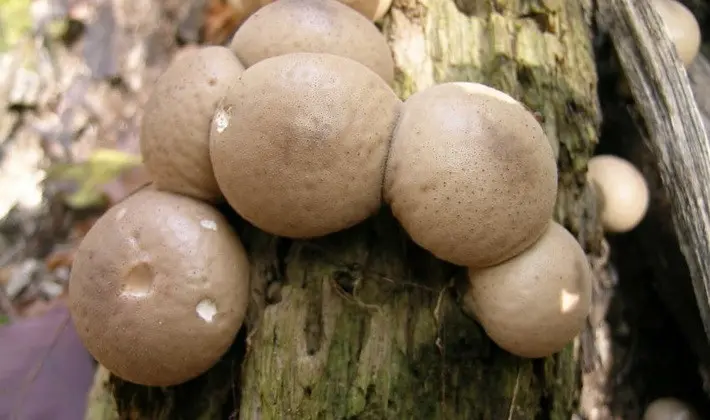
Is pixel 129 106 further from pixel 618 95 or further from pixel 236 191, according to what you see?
pixel 618 95

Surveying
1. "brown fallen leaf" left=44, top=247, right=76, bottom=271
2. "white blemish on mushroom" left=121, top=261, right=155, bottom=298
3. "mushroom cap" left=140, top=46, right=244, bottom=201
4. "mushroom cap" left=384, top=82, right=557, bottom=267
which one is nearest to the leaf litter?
"brown fallen leaf" left=44, top=247, right=76, bottom=271

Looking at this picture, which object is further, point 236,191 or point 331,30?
point 331,30

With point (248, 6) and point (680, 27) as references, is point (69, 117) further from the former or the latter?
point (680, 27)

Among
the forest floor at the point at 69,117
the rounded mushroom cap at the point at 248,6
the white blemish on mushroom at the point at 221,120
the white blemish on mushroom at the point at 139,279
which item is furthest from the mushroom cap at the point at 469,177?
the forest floor at the point at 69,117

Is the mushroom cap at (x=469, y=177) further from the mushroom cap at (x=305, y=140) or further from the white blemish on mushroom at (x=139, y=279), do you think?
the white blemish on mushroom at (x=139, y=279)

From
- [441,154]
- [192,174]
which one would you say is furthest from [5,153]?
[441,154]

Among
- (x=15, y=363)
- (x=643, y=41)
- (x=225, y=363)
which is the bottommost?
(x=15, y=363)

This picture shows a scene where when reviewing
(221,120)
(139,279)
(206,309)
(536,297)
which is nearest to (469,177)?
(536,297)

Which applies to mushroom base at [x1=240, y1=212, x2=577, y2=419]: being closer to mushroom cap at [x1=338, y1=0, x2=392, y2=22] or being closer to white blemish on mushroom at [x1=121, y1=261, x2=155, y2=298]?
white blemish on mushroom at [x1=121, y1=261, x2=155, y2=298]
